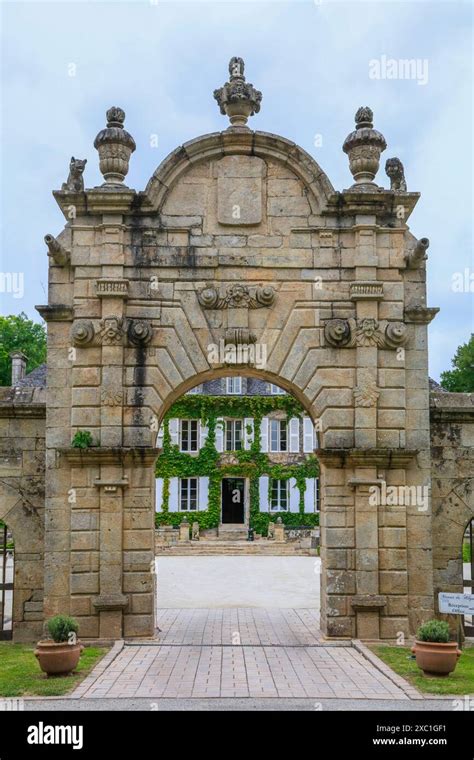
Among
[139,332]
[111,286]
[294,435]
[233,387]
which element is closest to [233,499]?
[294,435]

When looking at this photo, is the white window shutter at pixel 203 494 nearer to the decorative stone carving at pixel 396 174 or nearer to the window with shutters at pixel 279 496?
the window with shutters at pixel 279 496

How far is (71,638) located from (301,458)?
86.9 ft

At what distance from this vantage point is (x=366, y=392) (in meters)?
11.6

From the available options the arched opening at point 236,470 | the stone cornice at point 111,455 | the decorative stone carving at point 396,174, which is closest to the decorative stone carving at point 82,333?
the stone cornice at point 111,455

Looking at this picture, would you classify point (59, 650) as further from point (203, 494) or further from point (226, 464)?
point (226, 464)

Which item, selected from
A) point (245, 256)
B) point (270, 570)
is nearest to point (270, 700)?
point (245, 256)

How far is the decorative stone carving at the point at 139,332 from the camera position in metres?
11.6

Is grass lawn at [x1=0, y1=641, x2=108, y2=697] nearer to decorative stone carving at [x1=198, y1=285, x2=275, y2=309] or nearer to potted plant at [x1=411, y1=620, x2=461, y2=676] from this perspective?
potted plant at [x1=411, y1=620, x2=461, y2=676]

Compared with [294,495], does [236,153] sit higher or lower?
higher

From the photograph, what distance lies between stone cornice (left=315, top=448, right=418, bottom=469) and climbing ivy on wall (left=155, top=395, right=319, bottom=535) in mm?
23623

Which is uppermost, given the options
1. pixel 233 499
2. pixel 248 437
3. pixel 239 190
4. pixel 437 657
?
pixel 239 190

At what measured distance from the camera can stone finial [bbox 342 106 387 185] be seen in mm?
12055

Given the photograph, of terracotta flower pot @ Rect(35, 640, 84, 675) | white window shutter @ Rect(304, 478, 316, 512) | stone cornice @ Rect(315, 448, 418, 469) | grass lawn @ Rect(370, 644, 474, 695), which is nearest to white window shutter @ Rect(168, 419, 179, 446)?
white window shutter @ Rect(304, 478, 316, 512)

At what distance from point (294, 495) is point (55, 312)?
2497cm
